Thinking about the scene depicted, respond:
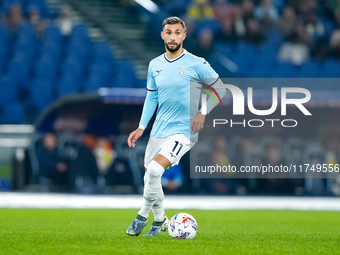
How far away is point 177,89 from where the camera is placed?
7996mm

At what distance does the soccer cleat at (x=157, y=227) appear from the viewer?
26.8 feet

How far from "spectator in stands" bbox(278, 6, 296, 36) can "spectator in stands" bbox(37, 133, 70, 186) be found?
8275mm

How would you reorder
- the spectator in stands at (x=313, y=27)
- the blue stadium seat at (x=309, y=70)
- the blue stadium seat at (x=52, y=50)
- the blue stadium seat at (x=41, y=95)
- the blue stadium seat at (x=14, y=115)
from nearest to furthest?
the blue stadium seat at (x=14, y=115), the blue stadium seat at (x=41, y=95), the blue stadium seat at (x=52, y=50), the blue stadium seat at (x=309, y=70), the spectator in stands at (x=313, y=27)

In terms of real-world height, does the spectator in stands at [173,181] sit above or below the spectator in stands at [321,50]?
below

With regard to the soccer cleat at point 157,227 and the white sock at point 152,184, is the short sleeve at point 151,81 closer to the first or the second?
the white sock at point 152,184

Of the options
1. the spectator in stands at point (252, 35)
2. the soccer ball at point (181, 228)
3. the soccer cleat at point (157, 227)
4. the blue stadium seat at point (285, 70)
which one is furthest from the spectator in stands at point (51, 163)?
the soccer ball at point (181, 228)

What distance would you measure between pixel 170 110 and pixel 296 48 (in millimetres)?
14409

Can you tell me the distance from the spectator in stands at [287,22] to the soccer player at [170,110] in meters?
14.5

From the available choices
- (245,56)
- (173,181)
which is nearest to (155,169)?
(173,181)

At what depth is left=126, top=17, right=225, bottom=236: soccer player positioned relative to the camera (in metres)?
7.82

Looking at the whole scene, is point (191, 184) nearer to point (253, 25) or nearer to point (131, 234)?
point (253, 25)

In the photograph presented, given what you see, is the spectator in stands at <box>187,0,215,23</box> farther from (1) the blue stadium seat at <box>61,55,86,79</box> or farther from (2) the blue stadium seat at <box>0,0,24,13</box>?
(2) the blue stadium seat at <box>0,0,24,13</box>

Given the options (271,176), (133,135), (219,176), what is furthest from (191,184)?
(133,135)

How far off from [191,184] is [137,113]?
7.63 ft
